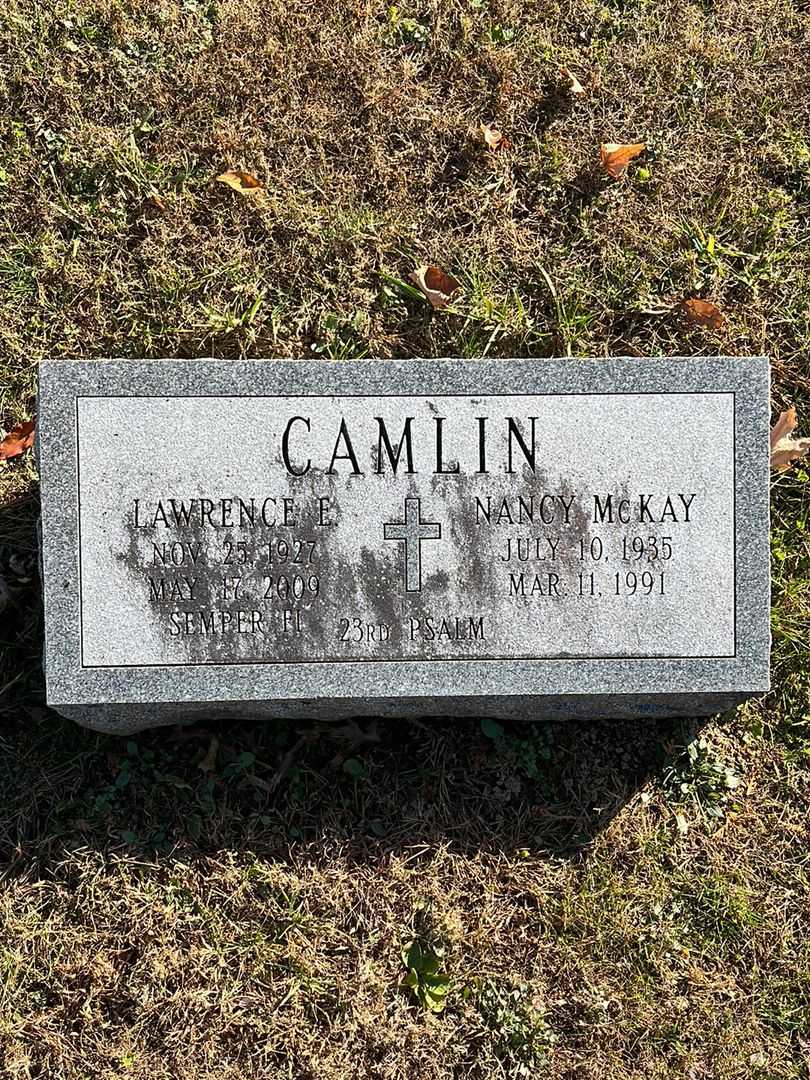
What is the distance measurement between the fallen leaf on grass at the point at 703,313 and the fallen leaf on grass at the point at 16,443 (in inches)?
97.6

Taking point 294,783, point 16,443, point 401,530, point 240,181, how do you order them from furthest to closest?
point 240,181 < point 16,443 < point 294,783 < point 401,530

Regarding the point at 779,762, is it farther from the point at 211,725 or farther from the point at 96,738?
the point at 96,738

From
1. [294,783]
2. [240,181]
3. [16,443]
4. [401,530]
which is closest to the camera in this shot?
[401,530]

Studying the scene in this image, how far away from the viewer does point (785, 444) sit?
385 cm

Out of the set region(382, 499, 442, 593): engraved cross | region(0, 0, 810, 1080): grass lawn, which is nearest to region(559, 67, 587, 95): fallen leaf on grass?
region(0, 0, 810, 1080): grass lawn

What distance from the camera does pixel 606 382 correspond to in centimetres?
322

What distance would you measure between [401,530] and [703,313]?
1573 mm

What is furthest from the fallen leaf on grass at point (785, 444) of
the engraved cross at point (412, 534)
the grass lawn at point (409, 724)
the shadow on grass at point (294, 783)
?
the engraved cross at point (412, 534)

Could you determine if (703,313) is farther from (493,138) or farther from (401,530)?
(401,530)

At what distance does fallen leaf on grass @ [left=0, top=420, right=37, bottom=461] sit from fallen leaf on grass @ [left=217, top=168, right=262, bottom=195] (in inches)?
46.1

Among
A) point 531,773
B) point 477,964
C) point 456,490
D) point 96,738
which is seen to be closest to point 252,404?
point 456,490

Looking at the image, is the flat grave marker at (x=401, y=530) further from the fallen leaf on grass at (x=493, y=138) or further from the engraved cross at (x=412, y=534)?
the fallen leaf on grass at (x=493, y=138)

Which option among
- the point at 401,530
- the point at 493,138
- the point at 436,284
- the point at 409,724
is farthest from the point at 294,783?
the point at 493,138

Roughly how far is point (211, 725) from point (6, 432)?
4.32ft
